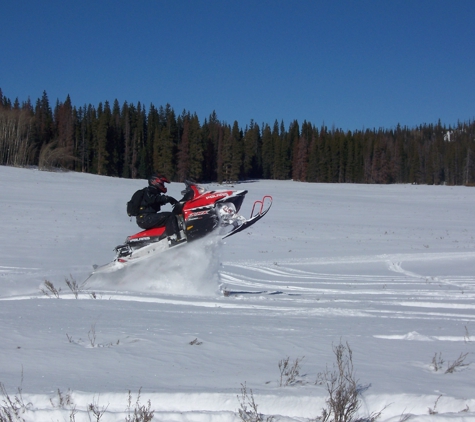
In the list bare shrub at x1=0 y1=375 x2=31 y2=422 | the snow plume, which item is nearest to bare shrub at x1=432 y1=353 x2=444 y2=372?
bare shrub at x1=0 y1=375 x2=31 y2=422

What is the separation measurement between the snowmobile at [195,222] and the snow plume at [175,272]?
0.13m

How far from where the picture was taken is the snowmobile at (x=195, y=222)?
8.90 metres

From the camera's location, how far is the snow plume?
8.73m

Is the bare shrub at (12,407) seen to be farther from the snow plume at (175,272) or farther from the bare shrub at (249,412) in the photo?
the snow plume at (175,272)

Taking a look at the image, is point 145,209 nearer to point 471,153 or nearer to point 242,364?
point 242,364

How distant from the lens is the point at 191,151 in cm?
6975

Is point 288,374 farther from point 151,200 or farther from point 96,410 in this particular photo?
point 151,200

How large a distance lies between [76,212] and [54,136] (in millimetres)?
53142

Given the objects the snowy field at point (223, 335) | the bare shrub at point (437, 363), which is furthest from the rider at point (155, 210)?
the bare shrub at point (437, 363)

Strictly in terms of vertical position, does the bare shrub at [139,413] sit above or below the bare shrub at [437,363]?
below

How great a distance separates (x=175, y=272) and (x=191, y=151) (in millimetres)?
61767

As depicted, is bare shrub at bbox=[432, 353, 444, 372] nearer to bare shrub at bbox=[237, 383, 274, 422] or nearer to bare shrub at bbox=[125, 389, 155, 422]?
bare shrub at bbox=[237, 383, 274, 422]

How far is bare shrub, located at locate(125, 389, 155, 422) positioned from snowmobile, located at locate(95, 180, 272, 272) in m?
5.87

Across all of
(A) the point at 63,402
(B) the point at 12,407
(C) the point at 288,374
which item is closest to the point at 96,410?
(A) the point at 63,402
